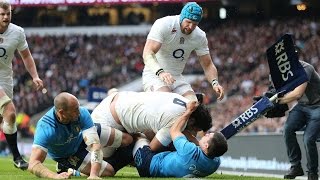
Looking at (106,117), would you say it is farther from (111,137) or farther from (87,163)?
(87,163)

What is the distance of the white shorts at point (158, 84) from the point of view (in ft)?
39.5

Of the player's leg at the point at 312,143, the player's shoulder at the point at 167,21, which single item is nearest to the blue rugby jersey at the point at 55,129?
the player's shoulder at the point at 167,21

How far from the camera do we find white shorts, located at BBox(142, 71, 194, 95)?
12.0 meters

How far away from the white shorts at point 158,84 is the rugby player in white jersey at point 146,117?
904 mm

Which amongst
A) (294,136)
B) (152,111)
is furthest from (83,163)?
(294,136)

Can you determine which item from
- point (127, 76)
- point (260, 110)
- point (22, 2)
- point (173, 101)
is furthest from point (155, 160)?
point (127, 76)

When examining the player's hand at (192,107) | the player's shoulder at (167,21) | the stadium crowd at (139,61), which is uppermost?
the player's shoulder at (167,21)

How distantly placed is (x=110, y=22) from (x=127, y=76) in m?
6.20

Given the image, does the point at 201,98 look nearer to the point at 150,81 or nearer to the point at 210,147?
the point at 150,81

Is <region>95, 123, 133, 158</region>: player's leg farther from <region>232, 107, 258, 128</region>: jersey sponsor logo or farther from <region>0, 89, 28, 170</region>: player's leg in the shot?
<region>0, 89, 28, 170</region>: player's leg

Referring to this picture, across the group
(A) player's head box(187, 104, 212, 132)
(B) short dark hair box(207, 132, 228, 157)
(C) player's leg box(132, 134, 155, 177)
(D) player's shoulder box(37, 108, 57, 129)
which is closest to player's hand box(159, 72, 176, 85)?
(A) player's head box(187, 104, 212, 132)

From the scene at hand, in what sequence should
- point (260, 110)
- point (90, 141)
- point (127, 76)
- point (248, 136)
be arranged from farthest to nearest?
point (127, 76)
point (248, 136)
point (260, 110)
point (90, 141)

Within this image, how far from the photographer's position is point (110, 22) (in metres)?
43.0

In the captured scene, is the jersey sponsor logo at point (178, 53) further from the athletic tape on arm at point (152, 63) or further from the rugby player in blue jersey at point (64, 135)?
the rugby player in blue jersey at point (64, 135)
